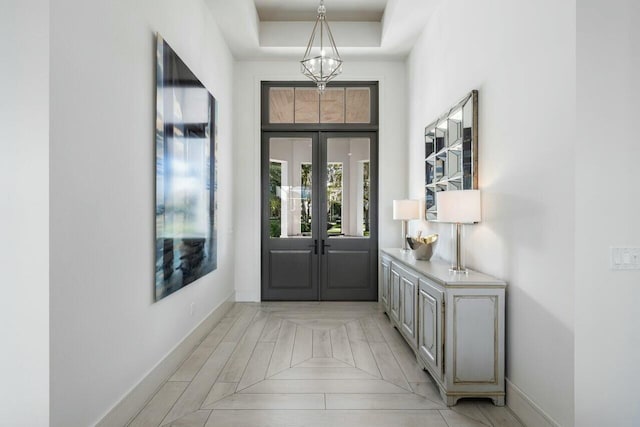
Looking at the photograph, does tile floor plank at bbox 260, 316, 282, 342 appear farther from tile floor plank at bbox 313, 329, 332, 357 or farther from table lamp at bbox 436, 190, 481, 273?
table lamp at bbox 436, 190, 481, 273

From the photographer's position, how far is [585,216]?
2033 mm

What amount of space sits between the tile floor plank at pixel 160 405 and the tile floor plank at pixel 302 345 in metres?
0.95

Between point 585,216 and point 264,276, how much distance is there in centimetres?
444

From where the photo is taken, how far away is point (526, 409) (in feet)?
7.98

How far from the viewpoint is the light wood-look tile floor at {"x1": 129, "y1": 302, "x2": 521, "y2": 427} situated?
→ 2.51 metres

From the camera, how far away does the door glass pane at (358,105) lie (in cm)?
584

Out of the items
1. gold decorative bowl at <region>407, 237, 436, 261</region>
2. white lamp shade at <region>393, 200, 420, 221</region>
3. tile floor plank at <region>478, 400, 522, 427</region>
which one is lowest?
tile floor plank at <region>478, 400, 522, 427</region>

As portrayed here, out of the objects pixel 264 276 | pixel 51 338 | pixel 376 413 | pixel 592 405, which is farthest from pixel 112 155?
pixel 264 276

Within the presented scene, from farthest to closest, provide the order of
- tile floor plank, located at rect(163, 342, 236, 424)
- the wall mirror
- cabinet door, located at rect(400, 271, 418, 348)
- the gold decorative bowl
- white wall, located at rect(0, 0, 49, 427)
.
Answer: the gold decorative bowl < cabinet door, located at rect(400, 271, 418, 348) < the wall mirror < tile floor plank, located at rect(163, 342, 236, 424) < white wall, located at rect(0, 0, 49, 427)

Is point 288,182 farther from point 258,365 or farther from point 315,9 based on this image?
point 258,365

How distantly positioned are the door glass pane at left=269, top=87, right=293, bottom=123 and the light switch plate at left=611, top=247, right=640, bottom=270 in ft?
14.7

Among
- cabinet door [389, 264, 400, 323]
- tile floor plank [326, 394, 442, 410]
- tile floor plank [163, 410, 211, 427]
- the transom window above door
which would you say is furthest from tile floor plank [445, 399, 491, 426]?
the transom window above door

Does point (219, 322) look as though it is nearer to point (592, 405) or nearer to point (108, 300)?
point (108, 300)

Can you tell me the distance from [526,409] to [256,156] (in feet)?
14.6
